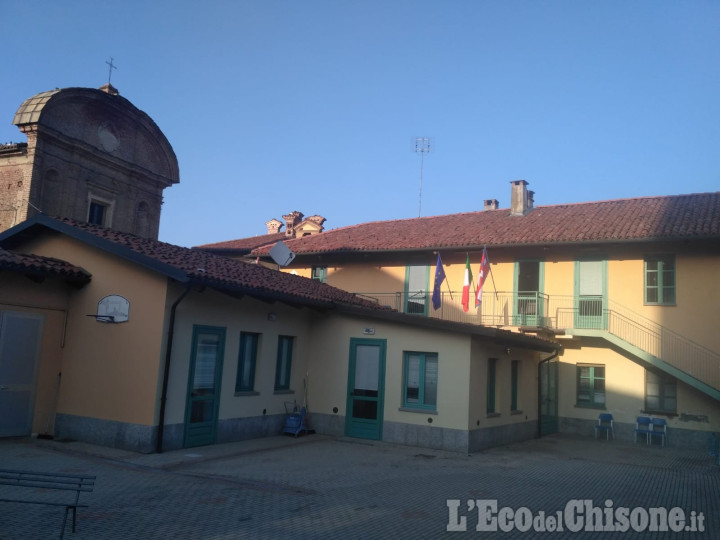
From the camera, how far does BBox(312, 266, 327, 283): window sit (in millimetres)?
23484

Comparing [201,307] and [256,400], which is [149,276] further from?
[256,400]

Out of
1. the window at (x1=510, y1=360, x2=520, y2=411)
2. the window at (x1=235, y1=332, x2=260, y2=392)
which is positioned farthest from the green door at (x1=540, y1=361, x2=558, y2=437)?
the window at (x1=235, y1=332, x2=260, y2=392)

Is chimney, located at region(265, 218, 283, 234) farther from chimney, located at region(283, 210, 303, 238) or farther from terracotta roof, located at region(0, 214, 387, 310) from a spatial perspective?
terracotta roof, located at region(0, 214, 387, 310)

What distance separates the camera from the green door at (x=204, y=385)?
11.9 m

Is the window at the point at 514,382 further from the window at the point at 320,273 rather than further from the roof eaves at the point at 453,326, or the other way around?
the window at the point at 320,273

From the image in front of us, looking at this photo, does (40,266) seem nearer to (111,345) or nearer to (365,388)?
(111,345)

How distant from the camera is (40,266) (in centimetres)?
1133

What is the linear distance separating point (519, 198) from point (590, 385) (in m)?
7.67

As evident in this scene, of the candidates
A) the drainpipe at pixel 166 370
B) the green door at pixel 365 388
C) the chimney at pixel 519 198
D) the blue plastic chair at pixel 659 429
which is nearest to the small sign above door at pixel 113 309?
the drainpipe at pixel 166 370

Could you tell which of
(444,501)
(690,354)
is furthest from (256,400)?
(690,354)

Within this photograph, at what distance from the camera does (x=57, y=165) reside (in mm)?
24078

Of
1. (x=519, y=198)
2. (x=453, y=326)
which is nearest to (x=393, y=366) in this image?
(x=453, y=326)

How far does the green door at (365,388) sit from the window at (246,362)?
7.96 ft

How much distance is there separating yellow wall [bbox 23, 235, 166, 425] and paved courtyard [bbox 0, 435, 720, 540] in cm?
84
